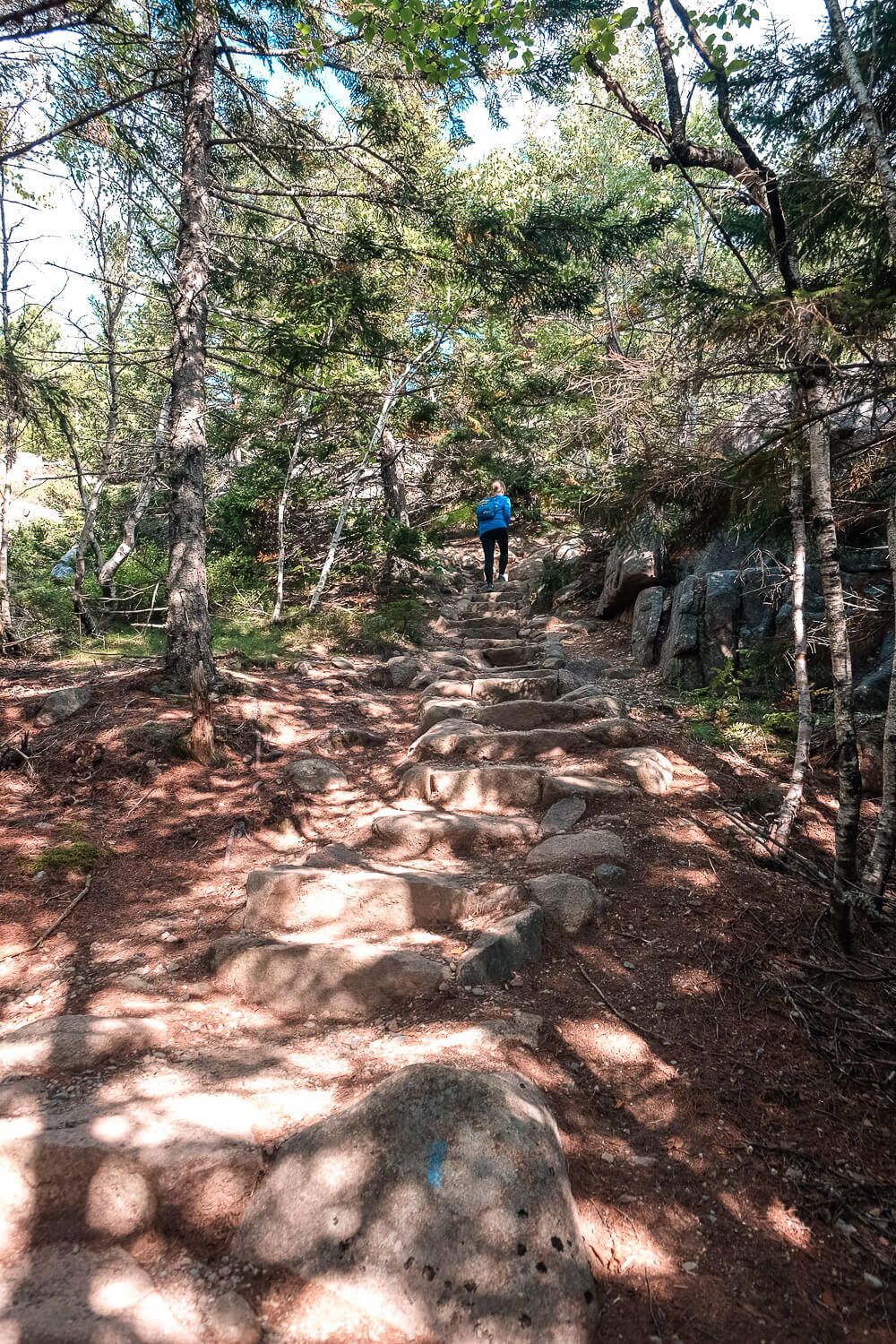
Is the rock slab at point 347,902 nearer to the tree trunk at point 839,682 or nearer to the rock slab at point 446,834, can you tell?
the rock slab at point 446,834

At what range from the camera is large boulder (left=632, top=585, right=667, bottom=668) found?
10.2 metres

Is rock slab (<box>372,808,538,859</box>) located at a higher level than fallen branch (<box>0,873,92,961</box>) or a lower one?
higher

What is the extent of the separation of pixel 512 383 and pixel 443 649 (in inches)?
270

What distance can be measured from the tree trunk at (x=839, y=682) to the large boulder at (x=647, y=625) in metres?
5.78

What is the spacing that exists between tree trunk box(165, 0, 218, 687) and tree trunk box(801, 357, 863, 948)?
577 centimetres

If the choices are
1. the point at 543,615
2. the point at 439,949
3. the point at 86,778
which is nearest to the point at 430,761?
the point at 439,949

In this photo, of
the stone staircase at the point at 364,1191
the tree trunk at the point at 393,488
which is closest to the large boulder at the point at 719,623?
the stone staircase at the point at 364,1191

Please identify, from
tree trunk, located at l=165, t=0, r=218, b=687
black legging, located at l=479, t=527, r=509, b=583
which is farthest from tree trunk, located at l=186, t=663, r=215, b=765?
black legging, located at l=479, t=527, r=509, b=583

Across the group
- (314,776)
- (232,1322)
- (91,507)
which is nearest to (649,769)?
(314,776)

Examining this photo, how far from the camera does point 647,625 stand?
408 inches

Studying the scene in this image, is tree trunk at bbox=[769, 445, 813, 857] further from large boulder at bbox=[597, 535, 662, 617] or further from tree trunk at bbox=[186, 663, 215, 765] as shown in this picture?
tree trunk at bbox=[186, 663, 215, 765]

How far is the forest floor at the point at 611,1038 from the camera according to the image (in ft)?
7.50

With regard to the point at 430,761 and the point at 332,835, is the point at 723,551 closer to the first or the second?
the point at 430,761

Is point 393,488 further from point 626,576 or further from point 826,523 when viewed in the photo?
point 826,523
